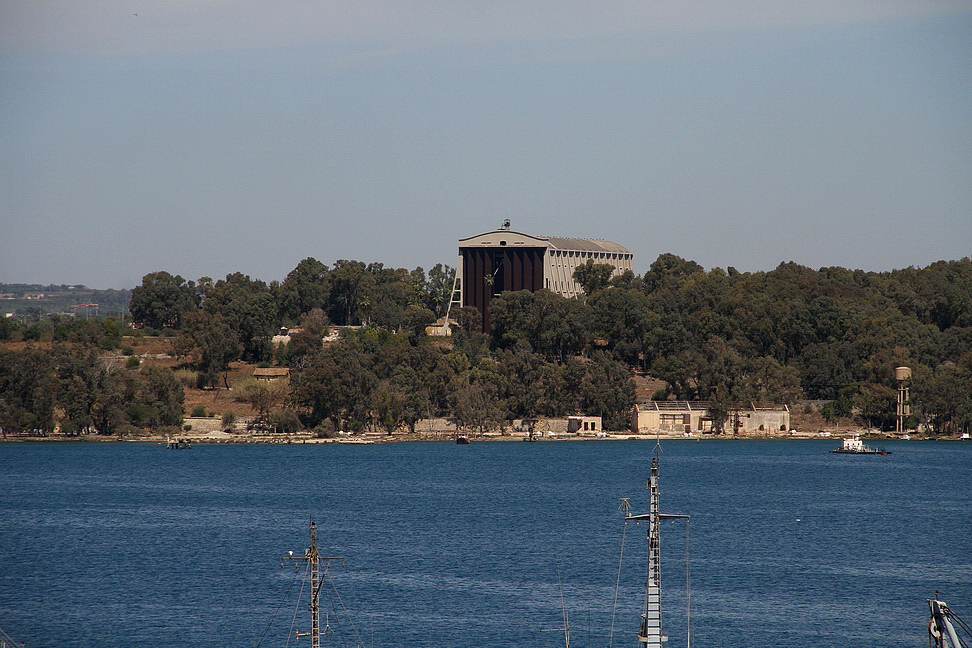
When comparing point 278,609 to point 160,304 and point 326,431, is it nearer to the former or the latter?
point 326,431

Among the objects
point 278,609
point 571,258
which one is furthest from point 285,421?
point 278,609

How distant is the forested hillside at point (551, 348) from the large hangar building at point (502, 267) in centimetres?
473

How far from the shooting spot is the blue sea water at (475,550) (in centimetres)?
4778

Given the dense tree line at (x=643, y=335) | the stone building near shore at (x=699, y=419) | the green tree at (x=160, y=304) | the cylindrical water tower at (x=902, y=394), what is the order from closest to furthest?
the cylindrical water tower at (x=902, y=394)
the dense tree line at (x=643, y=335)
the stone building near shore at (x=699, y=419)
the green tree at (x=160, y=304)

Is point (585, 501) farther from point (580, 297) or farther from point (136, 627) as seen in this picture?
point (580, 297)

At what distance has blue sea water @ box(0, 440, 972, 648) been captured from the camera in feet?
157

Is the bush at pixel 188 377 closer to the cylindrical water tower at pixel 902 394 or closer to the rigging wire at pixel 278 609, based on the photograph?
the cylindrical water tower at pixel 902 394

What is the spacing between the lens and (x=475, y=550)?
211 ft

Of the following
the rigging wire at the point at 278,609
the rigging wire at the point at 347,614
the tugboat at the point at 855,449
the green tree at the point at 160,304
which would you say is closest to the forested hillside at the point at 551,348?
the green tree at the point at 160,304

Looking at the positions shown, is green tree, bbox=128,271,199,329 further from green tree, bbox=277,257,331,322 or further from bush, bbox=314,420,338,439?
bush, bbox=314,420,338,439

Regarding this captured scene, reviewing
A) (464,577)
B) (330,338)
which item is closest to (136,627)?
(464,577)

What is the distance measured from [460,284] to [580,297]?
16698mm

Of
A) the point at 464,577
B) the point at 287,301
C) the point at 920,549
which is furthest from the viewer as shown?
the point at 287,301

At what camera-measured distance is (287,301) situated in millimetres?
174875
